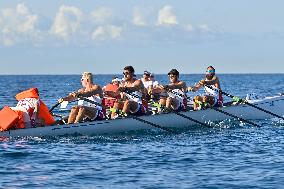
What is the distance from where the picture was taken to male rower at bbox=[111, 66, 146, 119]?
20.6 m

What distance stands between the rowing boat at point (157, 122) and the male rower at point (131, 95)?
0.43m

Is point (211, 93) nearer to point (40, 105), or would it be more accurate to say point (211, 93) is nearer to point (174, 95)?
point (174, 95)

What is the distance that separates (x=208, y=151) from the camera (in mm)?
17000

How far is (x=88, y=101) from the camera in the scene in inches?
757

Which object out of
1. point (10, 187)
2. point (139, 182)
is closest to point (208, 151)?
point (139, 182)

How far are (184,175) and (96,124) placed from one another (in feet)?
20.4

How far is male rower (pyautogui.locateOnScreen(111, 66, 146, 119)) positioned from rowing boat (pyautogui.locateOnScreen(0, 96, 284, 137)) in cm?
43

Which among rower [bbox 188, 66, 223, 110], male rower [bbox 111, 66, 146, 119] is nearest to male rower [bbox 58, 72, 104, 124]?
male rower [bbox 111, 66, 146, 119]

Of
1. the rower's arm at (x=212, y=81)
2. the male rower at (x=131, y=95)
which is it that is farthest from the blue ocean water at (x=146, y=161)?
the rower's arm at (x=212, y=81)

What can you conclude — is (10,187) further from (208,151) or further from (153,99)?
(153,99)

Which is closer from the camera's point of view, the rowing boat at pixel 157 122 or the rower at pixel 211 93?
the rowing boat at pixel 157 122

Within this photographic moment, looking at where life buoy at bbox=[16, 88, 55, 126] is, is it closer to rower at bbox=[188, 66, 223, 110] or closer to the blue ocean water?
the blue ocean water

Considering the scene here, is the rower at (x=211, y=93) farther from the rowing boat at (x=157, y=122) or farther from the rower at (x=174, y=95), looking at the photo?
the rower at (x=174, y=95)

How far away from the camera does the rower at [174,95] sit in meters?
22.9
